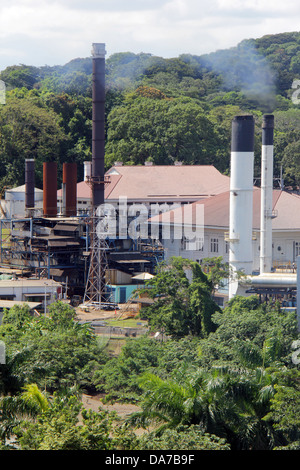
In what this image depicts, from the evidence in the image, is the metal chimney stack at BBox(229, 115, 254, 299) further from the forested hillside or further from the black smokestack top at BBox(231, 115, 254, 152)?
the forested hillside

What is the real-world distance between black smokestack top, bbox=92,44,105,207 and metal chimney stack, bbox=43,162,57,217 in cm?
638

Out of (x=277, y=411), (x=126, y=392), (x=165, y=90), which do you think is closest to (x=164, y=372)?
(x=126, y=392)

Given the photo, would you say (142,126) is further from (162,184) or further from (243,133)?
(243,133)

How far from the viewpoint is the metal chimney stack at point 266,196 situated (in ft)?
144

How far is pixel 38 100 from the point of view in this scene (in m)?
80.1

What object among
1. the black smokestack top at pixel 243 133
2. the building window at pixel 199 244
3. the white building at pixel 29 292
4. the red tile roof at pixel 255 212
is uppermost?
the black smokestack top at pixel 243 133

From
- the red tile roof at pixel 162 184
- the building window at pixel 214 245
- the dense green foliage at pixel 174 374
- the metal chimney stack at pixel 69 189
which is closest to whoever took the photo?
the dense green foliage at pixel 174 374

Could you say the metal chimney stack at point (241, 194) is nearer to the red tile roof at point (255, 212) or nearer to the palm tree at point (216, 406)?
the red tile roof at point (255, 212)

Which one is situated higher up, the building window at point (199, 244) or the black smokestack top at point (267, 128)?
the black smokestack top at point (267, 128)

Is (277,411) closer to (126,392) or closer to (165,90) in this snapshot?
(126,392)

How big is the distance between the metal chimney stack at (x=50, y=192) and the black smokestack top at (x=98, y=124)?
638cm

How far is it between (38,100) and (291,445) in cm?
6355

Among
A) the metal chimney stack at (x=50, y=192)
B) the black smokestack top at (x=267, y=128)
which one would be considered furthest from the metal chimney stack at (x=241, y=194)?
the metal chimney stack at (x=50, y=192)

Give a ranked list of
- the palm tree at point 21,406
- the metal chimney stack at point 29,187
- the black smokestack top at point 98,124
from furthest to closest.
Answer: the metal chimney stack at point 29,187 → the black smokestack top at point 98,124 → the palm tree at point 21,406
